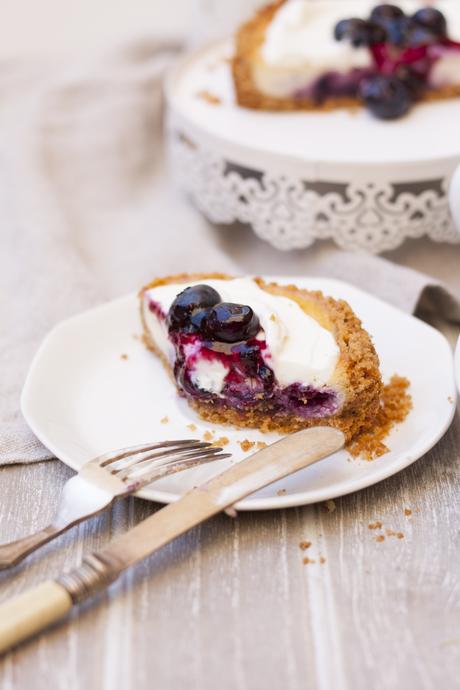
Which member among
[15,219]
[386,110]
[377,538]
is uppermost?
[386,110]

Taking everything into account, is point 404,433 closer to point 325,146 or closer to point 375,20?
point 325,146

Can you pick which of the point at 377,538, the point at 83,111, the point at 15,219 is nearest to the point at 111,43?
the point at 83,111

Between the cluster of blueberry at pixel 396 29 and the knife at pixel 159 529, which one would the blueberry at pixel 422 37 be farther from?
the knife at pixel 159 529

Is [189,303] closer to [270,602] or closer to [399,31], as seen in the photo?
[270,602]

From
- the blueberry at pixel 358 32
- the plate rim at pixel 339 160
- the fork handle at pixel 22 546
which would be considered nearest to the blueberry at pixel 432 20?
the blueberry at pixel 358 32

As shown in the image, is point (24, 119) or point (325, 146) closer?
point (325, 146)

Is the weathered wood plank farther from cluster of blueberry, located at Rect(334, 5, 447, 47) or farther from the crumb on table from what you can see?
cluster of blueberry, located at Rect(334, 5, 447, 47)

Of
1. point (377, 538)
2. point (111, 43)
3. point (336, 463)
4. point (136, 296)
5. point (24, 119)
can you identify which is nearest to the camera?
point (377, 538)

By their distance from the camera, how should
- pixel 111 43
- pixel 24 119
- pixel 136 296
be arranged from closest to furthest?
1. pixel 136 296
2. pixel 24 119
3. pixel 111 43
